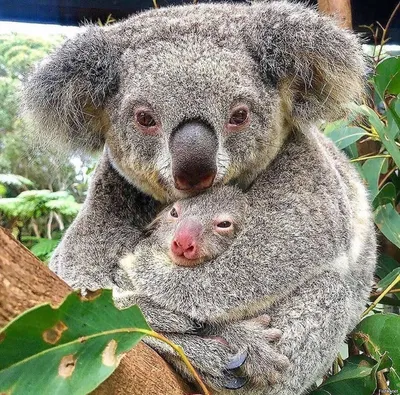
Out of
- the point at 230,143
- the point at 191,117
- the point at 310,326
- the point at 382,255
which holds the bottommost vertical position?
the point at 382,255

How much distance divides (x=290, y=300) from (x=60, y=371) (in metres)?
0.88

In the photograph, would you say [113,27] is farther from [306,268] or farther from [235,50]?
[306,268]

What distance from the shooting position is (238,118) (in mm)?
1790

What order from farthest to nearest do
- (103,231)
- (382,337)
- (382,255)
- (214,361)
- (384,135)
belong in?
1. (382,255)
2. (384,135)
3. (382,337)
4. (103,231)
5. (214,361)

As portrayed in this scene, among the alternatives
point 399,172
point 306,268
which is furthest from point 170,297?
point 399,172

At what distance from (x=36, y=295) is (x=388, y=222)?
1.86 meters

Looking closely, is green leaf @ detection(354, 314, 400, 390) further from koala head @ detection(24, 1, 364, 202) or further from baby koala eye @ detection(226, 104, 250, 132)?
baby koala eye @ detection(226, 104, 250, 132)

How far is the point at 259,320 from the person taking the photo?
171cm

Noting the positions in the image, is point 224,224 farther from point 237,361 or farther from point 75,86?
point 75,86

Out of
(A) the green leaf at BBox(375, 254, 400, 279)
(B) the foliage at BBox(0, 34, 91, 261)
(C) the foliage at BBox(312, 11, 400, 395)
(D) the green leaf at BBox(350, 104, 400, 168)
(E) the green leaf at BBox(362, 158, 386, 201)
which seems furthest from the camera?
(B) the foliage at BBox(0, 34, 91, 261)

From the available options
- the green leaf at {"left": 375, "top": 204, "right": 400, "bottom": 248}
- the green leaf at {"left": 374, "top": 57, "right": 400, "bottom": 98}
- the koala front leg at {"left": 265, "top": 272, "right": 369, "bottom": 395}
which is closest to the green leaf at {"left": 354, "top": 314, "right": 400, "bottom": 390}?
the koala front leg at {"left": 265, "top": 272, "right": 369, "bottom": 395}

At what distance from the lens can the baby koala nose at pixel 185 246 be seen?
5.53 feet

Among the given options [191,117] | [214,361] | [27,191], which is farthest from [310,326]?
[27,191]

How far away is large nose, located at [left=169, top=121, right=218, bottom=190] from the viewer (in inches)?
64.6
